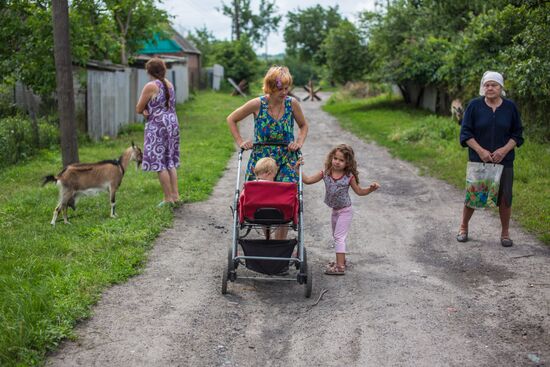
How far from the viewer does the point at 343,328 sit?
516cm

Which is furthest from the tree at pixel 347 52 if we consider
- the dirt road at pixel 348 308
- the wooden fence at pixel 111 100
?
the dirt road at pixel 348 308

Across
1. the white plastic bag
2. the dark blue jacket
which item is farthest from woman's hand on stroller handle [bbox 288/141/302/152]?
the white plastic bag

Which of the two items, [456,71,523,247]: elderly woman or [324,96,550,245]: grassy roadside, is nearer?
[456,71,523,247]: elderly woman

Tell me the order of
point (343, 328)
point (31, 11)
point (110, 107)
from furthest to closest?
point (110, 107) < point (31, 11) < point (343, 328)

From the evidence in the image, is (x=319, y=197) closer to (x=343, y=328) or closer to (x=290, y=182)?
(x=290, y=182)

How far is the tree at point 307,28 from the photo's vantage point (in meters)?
69.3

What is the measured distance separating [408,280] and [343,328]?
1412 millimetres

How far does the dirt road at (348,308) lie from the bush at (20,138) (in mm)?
5751

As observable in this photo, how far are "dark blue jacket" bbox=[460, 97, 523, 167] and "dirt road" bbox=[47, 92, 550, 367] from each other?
1168 mm

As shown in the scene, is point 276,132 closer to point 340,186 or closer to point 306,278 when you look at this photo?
point 340,186

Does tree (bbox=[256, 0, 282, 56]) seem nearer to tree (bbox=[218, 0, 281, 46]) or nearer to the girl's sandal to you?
tree (bbox=[218, 0, 281, 46])

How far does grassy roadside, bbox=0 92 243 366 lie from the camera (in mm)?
4820

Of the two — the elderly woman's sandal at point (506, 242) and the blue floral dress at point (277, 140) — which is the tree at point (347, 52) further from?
the blue floral dress at point (277, 140)

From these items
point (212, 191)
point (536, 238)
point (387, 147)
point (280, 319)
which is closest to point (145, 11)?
point (387, 147)
